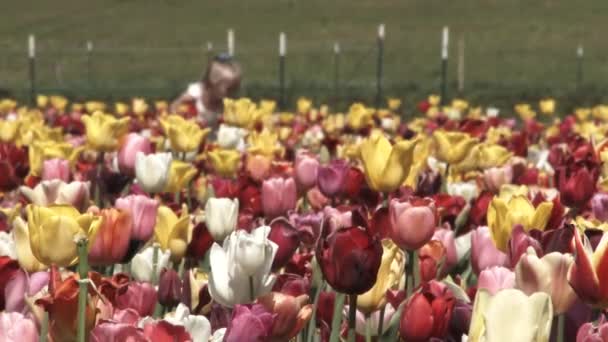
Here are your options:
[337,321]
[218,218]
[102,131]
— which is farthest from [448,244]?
[102,131]

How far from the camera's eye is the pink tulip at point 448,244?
236 cm

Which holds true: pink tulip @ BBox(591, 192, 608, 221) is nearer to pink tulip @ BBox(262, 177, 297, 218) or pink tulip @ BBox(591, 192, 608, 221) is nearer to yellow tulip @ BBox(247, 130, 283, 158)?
pink tulip @ BBox(262, 177, 297, 218)

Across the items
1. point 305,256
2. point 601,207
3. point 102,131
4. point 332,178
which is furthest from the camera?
point 102,131

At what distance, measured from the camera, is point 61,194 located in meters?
2.54

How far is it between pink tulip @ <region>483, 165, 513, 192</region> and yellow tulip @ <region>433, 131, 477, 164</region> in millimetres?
164

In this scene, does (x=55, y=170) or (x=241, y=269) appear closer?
(x=241, y=269)

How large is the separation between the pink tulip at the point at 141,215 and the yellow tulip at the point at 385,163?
18.8 inches

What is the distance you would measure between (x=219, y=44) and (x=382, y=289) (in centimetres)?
4292

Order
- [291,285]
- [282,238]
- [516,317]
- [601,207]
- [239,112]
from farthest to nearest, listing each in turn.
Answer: [239,112] → [601,207] → [282,238] → [291,285] → [516,317]

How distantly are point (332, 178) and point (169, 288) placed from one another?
2.87 ft

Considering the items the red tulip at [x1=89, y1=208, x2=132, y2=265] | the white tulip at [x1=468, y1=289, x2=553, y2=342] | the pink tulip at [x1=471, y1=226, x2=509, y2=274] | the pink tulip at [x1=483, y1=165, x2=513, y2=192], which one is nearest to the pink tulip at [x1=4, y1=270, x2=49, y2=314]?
the red tulip at [x1=89, y1=208, x2=132, y2=265]

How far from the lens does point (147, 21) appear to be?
1978 inches

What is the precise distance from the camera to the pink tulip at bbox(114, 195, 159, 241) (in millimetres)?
2338

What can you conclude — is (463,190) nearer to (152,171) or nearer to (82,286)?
(152,171)
